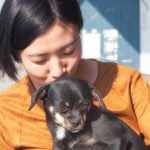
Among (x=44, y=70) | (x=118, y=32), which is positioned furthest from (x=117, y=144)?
(x=118, y=32)

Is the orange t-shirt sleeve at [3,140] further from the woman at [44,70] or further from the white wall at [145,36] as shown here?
the white wall at [145,36]

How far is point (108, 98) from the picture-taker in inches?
86.5

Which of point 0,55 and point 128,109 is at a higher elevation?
point 0,55

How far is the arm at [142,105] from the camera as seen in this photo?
7.15 feet

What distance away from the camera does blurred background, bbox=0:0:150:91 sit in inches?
239

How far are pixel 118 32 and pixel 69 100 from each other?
14.2 feet

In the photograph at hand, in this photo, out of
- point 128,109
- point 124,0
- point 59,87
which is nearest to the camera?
point 59,87

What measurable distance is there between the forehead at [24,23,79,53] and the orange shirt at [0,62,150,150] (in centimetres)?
30

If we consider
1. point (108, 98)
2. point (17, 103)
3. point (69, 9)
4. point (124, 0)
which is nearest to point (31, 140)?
point (17, 103)

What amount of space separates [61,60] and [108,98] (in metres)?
0.30

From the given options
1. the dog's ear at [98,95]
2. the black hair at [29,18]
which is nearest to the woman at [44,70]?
the black hair at [29,18]

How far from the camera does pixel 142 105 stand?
2197 millimetres

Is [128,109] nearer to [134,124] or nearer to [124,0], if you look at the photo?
[134,124]

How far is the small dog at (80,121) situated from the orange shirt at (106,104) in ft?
0.27
